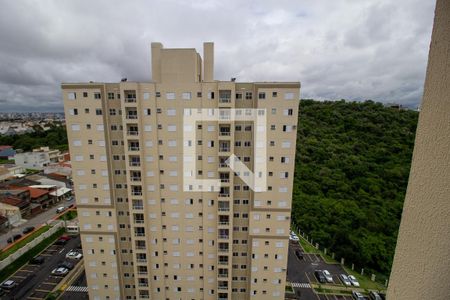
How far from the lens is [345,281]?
3192 centimetres

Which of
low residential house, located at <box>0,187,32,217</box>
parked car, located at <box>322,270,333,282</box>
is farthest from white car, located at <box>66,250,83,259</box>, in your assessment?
parked car, located at <box>322,270,333,282</box>

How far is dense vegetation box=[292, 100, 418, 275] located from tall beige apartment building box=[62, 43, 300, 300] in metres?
21.9

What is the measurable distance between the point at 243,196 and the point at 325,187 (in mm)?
35225

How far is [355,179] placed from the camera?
166 ft

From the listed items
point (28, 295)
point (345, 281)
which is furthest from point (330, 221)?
point (28, 295)

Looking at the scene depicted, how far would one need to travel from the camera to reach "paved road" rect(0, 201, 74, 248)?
1511 inches

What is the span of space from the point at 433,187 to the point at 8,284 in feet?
145

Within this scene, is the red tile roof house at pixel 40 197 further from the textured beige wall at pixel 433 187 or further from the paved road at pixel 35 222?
the textured beige wall at pixel 433 187

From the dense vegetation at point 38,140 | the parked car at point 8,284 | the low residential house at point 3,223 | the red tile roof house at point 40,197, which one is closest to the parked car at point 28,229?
the low residential house at point 3,223

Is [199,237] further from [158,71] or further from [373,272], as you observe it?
[373,272]

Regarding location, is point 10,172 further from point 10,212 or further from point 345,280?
point 345,280

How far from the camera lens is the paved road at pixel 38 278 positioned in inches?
1106

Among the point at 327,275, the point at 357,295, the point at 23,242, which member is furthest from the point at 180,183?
the point at 23,242

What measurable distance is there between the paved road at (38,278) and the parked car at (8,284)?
0.48m
